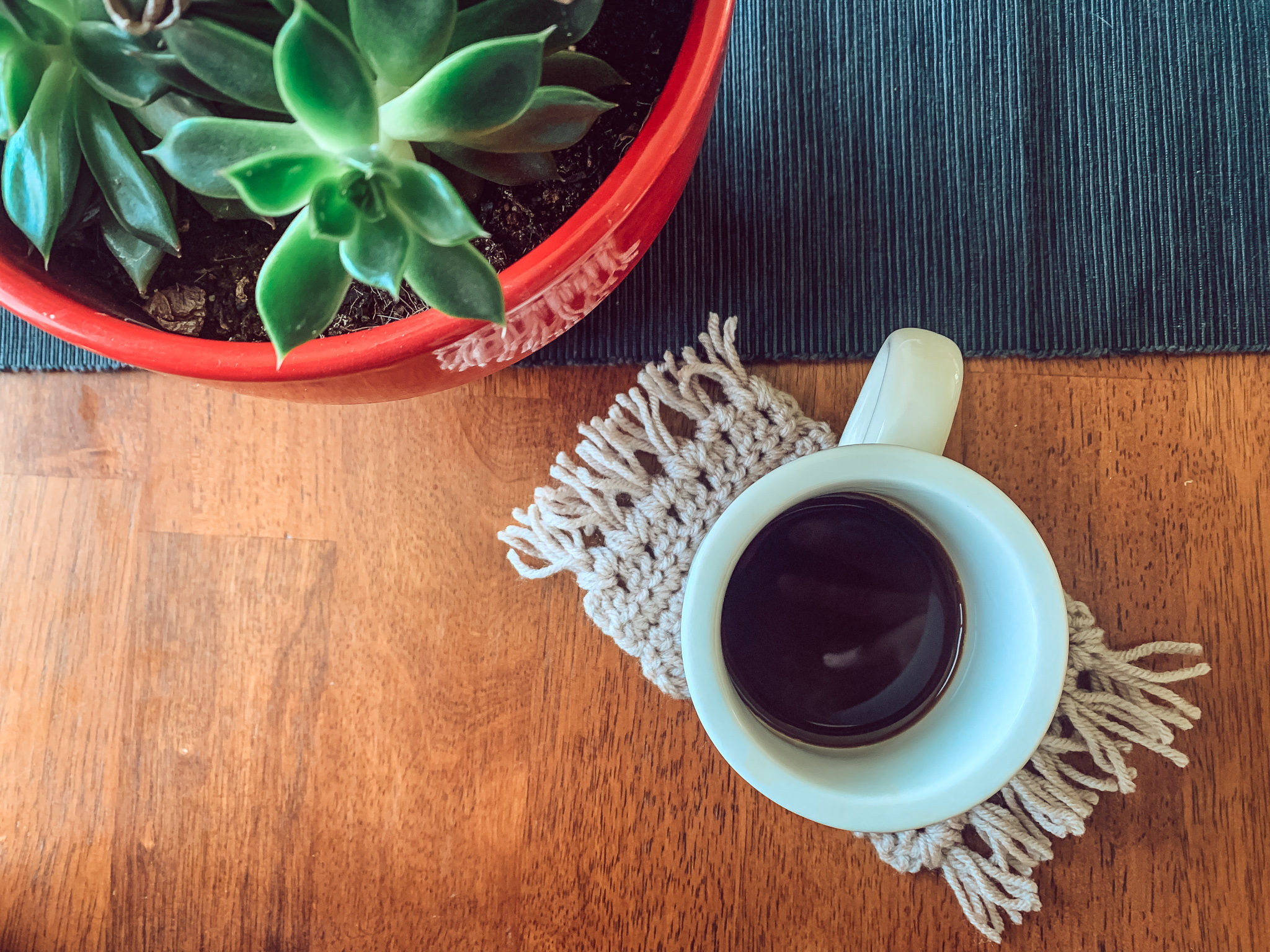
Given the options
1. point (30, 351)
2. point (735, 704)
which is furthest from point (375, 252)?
point (30, 351)

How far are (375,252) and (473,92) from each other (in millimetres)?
43

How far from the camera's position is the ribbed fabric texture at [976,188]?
0.39m

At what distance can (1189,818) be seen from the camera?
384 mm

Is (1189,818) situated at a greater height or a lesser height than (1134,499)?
lesser

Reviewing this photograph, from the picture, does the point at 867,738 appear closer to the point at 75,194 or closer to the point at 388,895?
the point at 388,895

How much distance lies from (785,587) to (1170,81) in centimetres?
30

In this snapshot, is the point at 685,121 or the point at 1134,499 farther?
the point at 1134,499

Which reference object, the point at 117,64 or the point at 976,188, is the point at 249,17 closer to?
the point at 117,64

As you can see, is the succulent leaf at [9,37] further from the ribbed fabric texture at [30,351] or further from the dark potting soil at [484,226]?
the ribbed fabric texture at [30,351]

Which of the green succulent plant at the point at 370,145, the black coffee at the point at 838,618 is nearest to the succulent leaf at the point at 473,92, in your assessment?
the green succulent plant at the point at 370,145

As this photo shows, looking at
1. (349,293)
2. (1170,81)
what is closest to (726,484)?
→ (349,293)

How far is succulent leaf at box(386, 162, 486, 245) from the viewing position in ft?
0.62

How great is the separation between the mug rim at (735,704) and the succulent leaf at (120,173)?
7.4 inches

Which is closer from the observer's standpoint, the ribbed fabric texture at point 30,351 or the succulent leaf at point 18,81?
the succulent leaf at point 18,81
